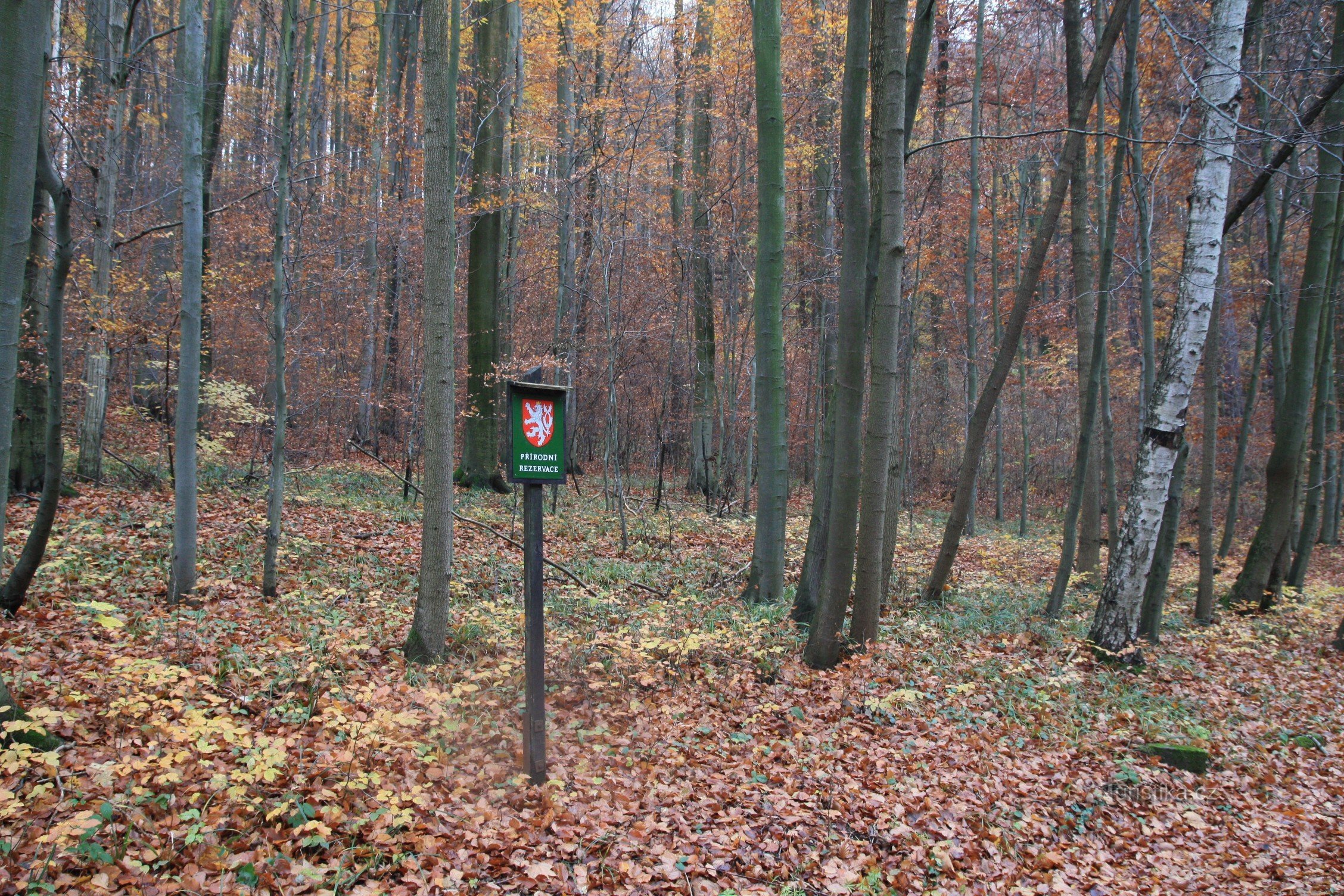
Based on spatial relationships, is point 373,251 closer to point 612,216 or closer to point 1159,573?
point 612,216

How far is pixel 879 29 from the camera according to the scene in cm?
660

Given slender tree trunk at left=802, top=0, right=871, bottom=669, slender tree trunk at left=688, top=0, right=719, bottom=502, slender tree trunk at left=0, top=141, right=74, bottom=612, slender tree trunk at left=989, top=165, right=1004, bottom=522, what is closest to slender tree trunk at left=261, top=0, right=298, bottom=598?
slender tree trunk at left=0, top=141, right=74, bottom=612

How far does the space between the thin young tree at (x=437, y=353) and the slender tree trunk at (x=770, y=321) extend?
3.86 meters

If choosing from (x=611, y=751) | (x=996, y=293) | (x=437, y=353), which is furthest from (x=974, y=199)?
(x=611, y=751)

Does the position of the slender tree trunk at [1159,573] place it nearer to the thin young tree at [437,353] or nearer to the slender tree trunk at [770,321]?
the slender tree trunk at [770,321]

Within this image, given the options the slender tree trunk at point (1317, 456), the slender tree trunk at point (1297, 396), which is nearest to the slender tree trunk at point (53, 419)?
the slender tree trunk at point (1297, 396)

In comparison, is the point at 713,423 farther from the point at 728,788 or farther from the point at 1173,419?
the point at 728,788

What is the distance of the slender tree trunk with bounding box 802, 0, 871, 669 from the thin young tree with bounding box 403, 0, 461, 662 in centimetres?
335

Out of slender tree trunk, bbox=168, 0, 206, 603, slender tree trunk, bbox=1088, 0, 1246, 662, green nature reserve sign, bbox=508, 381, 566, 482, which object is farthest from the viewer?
slender tree trunk, bbox=1088, 0, 1246, 662

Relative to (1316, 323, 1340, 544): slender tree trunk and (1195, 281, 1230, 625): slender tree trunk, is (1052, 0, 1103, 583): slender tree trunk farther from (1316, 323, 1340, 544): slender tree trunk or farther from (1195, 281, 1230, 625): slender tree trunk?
(1316, 323, 1340, 544): slender tree trunk

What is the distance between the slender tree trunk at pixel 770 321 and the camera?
8.34 metres

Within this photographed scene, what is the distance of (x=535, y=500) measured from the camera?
4.32 metres

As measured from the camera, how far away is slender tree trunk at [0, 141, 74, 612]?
210 inches

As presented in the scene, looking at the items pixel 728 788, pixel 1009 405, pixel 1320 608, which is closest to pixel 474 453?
pixel 728 788
